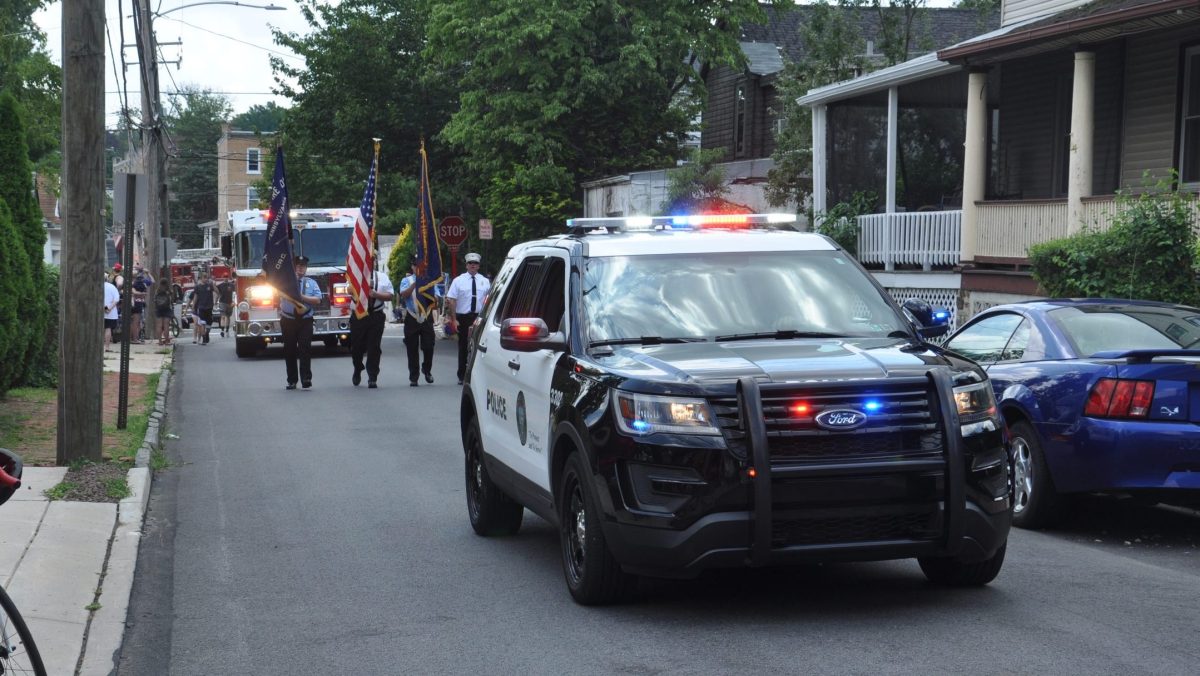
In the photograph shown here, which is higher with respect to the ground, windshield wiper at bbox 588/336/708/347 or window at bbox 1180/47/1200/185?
window at bbox 1180/47/1200/185

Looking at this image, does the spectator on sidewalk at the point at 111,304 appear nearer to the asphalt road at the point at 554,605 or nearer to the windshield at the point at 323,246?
the windshield at the point at 323,246

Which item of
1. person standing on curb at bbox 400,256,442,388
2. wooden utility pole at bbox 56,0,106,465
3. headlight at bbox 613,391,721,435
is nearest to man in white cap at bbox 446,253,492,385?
person standing on curb at bbox 400,256,442,388

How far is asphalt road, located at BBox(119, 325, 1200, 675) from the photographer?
6.24 m

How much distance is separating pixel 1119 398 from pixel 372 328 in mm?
15224

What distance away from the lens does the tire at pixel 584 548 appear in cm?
694

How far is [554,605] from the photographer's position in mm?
7402

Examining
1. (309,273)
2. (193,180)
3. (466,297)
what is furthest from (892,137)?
(193,180)

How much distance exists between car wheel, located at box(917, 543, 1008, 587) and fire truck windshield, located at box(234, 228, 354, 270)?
24.1 metres

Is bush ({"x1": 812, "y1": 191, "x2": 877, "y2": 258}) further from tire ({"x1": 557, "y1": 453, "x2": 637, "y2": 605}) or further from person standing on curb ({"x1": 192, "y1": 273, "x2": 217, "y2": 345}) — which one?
tire ({"x1": 557, "y1": 453, "x2": 637, "y2": 605})

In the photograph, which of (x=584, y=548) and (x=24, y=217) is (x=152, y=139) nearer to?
(x=24, y=217)

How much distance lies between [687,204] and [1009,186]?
28.4ft

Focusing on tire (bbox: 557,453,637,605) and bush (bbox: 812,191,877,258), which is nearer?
tire (bbox: 557,453,637,605)

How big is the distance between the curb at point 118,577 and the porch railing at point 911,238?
540 inches

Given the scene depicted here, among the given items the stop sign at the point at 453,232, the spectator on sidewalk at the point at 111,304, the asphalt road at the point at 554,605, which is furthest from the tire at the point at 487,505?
the stop sign at the point at 453,232
